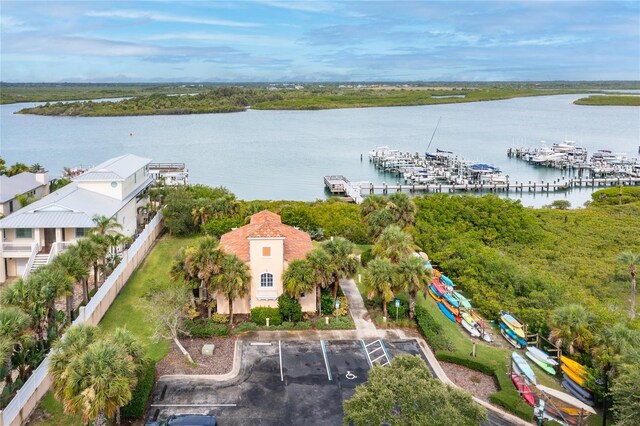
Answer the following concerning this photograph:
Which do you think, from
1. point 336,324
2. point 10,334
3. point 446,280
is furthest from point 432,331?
point 10,334

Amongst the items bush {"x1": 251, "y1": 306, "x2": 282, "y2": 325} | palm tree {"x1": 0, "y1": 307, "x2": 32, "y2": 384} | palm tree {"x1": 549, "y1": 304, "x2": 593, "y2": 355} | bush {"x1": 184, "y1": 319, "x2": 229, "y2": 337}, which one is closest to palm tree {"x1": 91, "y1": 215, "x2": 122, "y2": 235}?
bush {"x1": 184, "y1": 319, "x2": 229, "y2": 337}

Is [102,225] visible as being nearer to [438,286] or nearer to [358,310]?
[358,310]

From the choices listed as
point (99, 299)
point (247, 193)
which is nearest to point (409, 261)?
point (99, 299)

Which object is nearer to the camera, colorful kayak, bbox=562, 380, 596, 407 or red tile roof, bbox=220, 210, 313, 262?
colorful kayak, bbox=562, 380, 596, 407

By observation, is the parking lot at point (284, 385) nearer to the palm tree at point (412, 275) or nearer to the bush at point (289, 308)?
the bush at point (289, 308)

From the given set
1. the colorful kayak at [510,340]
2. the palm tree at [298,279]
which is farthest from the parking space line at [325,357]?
the colorful kayak at [510,340]

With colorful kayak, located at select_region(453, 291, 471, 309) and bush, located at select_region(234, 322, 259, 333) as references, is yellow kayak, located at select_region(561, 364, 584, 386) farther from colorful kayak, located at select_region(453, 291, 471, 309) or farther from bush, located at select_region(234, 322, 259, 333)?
bush, located at select_region(234, 322, 259, 333)
